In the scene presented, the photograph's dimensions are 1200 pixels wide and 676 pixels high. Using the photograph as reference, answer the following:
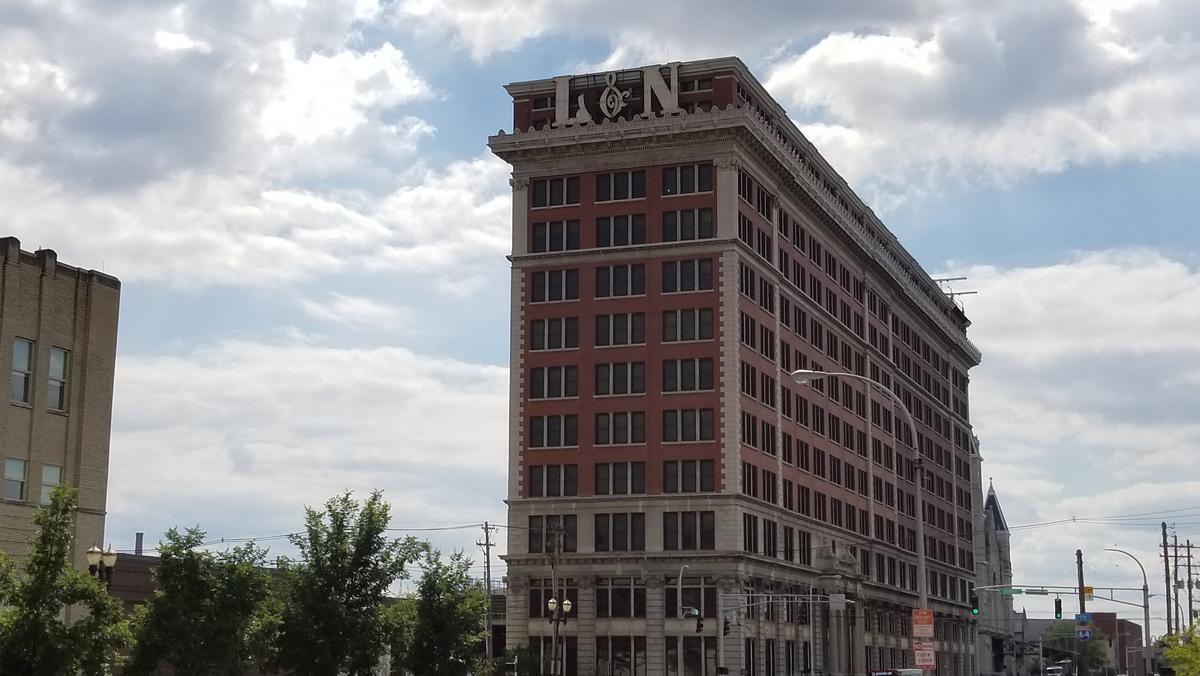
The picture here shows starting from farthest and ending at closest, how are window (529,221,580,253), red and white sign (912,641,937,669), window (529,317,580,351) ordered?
window (529,221,580,253) → window (529,317,580,351) → red and white sign (912,641,937,669)

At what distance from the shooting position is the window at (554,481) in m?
102

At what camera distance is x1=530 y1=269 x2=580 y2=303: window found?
104 m

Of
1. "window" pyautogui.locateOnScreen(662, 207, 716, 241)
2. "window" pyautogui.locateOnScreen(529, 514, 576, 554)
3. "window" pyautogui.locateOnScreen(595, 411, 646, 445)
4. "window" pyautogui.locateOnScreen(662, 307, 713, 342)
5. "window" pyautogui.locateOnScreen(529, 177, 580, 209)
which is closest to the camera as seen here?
"window" pyautogui.locateOnScreen(662, 307, 713, 342)

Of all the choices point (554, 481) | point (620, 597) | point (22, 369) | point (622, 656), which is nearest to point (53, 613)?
point (22, 369)

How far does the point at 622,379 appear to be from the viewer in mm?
102000

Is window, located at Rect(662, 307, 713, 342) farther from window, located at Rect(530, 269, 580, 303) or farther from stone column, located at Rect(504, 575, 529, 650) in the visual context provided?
stone column, located at Rect(504, 575, 529, 650)

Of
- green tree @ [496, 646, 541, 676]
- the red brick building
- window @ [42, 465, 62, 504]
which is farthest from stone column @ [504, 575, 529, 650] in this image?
window @ [42, 465, 62, 504]

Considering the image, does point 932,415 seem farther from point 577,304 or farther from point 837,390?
point 577,304

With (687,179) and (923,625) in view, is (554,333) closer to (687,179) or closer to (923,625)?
(687,179)

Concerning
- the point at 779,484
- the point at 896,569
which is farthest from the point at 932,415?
the point at 779,484

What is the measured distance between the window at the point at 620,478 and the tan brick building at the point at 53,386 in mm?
51431

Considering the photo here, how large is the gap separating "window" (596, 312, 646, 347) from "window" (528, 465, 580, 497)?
8.42m

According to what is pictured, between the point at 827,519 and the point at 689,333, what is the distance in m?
24.7

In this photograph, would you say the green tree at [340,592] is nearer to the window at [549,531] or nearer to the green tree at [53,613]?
the green tree at [53,613]
